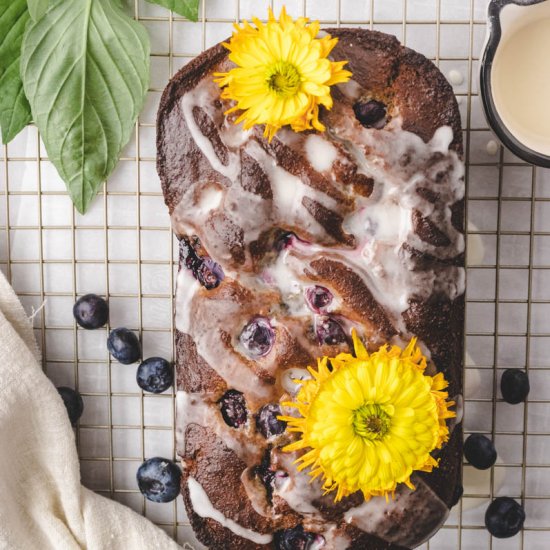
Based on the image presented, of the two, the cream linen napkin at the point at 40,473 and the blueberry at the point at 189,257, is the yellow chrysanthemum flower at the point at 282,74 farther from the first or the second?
the cream linen napkin at the point at 40,473

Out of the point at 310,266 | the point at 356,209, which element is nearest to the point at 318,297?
the point at 310,266

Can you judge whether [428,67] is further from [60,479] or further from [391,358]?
[60,479]

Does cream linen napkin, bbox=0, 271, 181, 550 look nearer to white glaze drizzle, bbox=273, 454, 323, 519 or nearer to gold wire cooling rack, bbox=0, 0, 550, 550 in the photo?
gold wire cooling rack, bbox=0, 0, 550, 550

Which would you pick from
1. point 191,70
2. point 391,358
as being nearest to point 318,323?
point 391,358


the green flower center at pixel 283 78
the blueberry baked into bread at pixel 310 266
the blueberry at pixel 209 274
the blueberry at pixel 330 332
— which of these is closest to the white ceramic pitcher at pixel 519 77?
the blueberry baked into bread at pixel 310 266

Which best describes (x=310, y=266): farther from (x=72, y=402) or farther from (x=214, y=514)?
(x=72, y=402)
